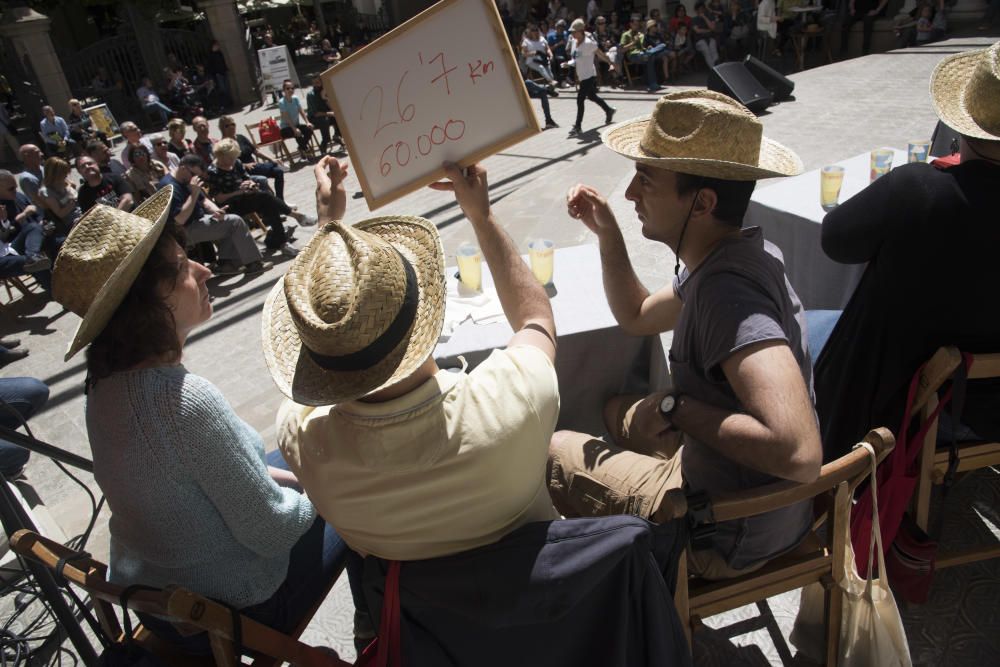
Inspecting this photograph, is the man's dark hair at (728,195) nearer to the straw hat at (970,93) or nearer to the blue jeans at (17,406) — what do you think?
the straw hat at (970,93)

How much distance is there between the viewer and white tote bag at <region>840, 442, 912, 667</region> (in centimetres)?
163

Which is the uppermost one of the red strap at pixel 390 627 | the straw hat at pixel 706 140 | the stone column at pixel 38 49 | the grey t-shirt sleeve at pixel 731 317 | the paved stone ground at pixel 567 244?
the stone column at pixel 38 49

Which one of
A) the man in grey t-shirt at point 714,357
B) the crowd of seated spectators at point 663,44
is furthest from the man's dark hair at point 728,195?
the crowd of seated spectators at point 663,44

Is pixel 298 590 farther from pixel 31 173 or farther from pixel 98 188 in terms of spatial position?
pixel 31 173

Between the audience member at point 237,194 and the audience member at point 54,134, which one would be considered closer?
the audience member at point 237,194

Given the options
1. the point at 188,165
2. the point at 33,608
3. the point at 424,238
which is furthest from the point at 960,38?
the point at 33,608

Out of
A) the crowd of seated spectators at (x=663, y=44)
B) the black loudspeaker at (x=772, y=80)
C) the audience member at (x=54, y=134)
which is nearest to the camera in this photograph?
the black loudspeaker at (x=772, y=80)

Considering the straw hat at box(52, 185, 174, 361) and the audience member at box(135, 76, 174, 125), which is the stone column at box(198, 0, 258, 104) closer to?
the audience member at box(135, 76, 174, 125)

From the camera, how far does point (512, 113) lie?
1.79m

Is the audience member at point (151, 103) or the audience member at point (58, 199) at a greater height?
the audience member at point (151, 103)

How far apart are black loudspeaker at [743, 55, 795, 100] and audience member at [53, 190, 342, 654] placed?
9.68m

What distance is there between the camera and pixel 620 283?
212 centimetres

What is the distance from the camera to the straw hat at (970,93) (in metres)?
1.71

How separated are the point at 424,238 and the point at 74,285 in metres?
0.92
